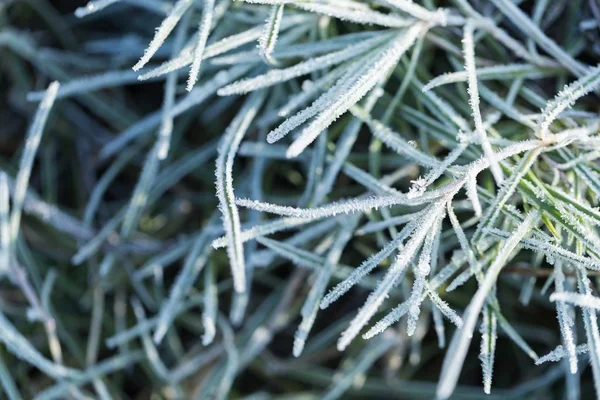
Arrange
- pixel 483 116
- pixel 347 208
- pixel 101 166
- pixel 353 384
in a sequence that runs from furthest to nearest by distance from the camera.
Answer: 1. pixel 101 166
2. pixel 353 384
3. pixel 483 116
4. pixel 347 208

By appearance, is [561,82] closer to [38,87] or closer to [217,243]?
[217,243]

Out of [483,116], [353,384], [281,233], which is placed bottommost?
[353,384]

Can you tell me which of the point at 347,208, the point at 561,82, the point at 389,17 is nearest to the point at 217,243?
the point at 347,208

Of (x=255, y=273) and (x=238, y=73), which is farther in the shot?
(x=255, y=273)

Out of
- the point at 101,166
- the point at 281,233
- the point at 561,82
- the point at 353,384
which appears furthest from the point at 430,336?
the point at 101,166

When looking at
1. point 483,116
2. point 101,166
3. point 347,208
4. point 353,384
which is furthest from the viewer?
point 101,166

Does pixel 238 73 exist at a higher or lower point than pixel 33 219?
higher

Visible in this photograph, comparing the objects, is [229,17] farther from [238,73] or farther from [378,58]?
[378,58]
